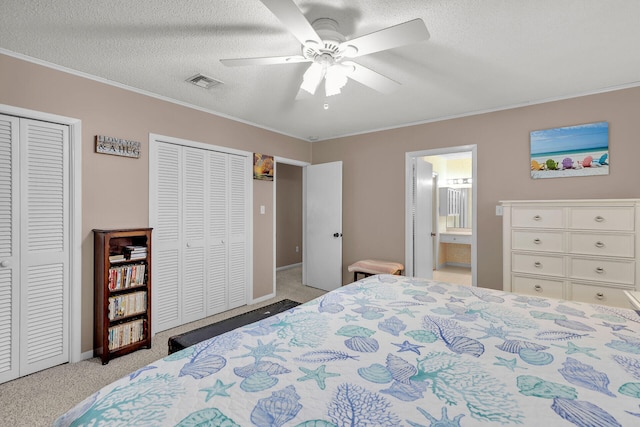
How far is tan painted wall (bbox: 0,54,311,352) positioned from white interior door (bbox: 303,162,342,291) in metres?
1.96

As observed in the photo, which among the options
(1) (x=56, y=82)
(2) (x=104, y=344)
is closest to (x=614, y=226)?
(2) (x=104, y=344)

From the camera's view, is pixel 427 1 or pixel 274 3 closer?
pixel 274 3

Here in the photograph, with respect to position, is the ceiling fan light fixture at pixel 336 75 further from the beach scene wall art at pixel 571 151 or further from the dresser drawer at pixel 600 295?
the dresser drawer at pixel 600 295

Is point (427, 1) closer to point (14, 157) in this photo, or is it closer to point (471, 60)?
point (471, 60)

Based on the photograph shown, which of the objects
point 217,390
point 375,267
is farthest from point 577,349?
point 375,267

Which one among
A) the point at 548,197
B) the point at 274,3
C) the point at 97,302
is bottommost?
the point at 97,302

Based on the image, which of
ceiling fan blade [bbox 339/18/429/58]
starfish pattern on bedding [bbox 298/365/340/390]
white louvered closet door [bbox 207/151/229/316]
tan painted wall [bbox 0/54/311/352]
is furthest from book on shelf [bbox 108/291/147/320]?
ceiling fan blade [bbox 339/18/429/58]

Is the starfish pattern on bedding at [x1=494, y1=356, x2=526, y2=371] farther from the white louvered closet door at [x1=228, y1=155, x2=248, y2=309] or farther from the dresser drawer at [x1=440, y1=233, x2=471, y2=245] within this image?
the dresser drawer at [x1=440, y1=233, x2=471, y2=245]

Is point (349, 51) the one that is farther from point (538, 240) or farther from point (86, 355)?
point (86, 355)

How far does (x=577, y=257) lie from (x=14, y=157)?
15.1 feet

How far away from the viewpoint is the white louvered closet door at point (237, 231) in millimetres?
3814

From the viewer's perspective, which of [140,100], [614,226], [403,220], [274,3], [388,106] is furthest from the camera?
[403,220]

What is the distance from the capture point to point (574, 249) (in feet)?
8.53

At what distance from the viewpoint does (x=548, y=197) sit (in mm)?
3148
